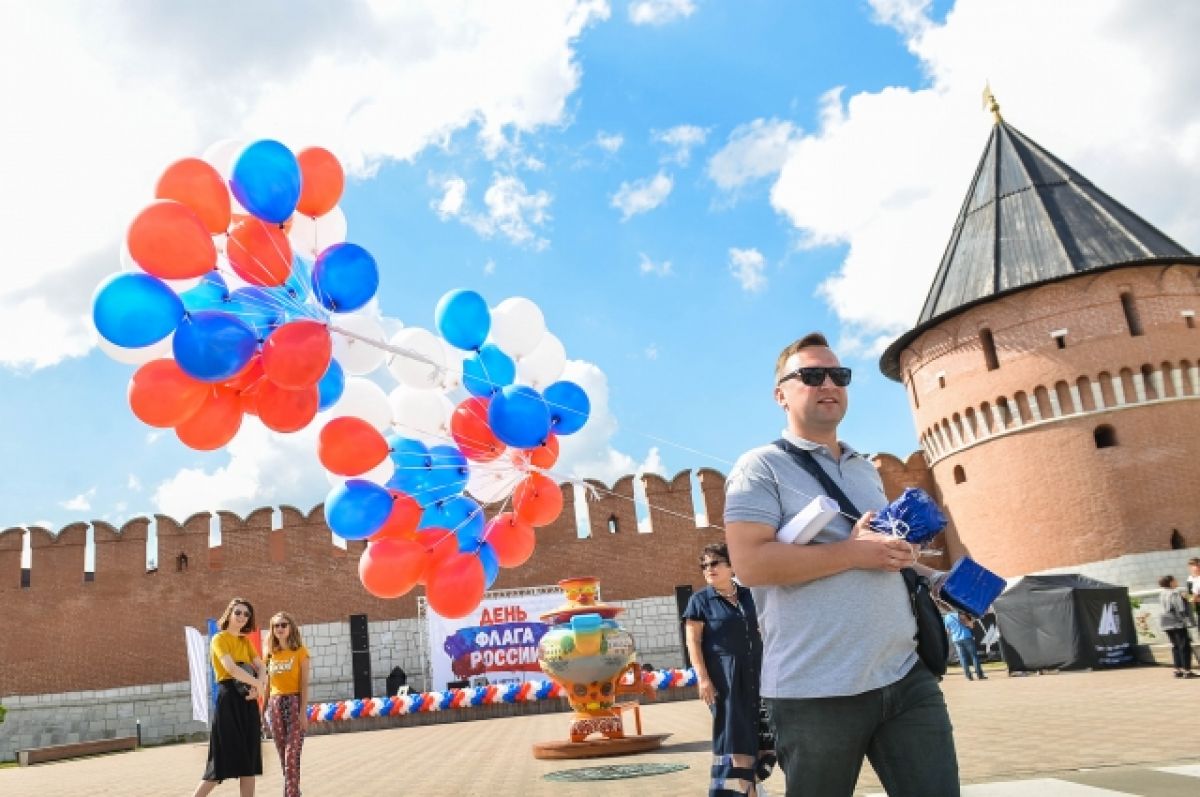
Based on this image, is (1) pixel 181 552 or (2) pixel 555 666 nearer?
(2) pixel 555 666

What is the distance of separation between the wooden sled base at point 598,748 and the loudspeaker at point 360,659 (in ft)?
52.7

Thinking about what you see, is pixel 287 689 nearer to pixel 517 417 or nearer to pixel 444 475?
pixel 444 475

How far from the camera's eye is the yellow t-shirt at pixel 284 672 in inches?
252

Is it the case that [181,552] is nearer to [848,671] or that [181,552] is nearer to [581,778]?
[581,778]

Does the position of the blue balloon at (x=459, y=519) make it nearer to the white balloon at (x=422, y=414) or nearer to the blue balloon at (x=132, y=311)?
the white balloon at (x=422, y=414)

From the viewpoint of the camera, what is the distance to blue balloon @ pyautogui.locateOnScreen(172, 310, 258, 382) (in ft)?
21.0

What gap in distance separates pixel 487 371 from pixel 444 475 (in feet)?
3.32

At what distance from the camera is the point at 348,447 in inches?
296

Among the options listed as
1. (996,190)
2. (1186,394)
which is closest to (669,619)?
(1186,394)

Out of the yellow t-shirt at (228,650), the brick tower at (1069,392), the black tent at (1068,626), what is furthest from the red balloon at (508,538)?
the brick tower at (1069,392)

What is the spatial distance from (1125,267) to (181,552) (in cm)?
2516

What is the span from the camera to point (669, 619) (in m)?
24.6

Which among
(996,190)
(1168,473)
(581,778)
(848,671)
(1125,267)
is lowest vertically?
(581,778)

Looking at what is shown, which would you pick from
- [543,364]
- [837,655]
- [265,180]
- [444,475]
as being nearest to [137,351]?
[265,180]
